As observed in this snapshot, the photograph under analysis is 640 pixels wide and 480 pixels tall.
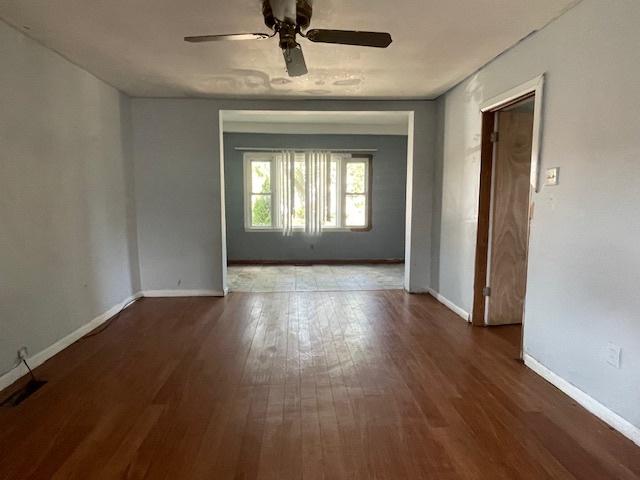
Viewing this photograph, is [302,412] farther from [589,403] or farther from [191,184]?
[191,184]

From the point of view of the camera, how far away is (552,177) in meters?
2.41

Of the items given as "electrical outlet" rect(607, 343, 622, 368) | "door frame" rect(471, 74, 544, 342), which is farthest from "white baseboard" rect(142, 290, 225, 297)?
"electrical outlet" rect(607, 343, 622, 368)

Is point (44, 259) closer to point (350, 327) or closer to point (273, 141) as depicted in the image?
point (350, 327)

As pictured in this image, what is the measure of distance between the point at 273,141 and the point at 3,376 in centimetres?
524

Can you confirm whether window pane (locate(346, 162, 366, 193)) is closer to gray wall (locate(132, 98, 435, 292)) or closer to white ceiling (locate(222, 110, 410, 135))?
white ceiling (locate(222, 110, 410, 135))

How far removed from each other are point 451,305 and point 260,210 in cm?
405

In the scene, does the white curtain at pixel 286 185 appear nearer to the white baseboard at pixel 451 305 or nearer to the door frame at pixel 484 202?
the white baseboard at pixel 451 305

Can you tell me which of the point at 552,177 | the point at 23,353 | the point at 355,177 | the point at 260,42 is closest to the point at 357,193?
the point at 355,177

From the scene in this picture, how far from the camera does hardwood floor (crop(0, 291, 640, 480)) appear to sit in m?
1.69

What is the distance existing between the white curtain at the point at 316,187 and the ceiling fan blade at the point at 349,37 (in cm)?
455

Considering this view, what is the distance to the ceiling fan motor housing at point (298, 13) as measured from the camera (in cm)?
208

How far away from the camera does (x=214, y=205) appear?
448 cm

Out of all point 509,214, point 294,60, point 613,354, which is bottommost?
point 613,354

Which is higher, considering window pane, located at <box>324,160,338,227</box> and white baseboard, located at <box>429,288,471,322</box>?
window pane, located at <box>324,160,338,227</box>
